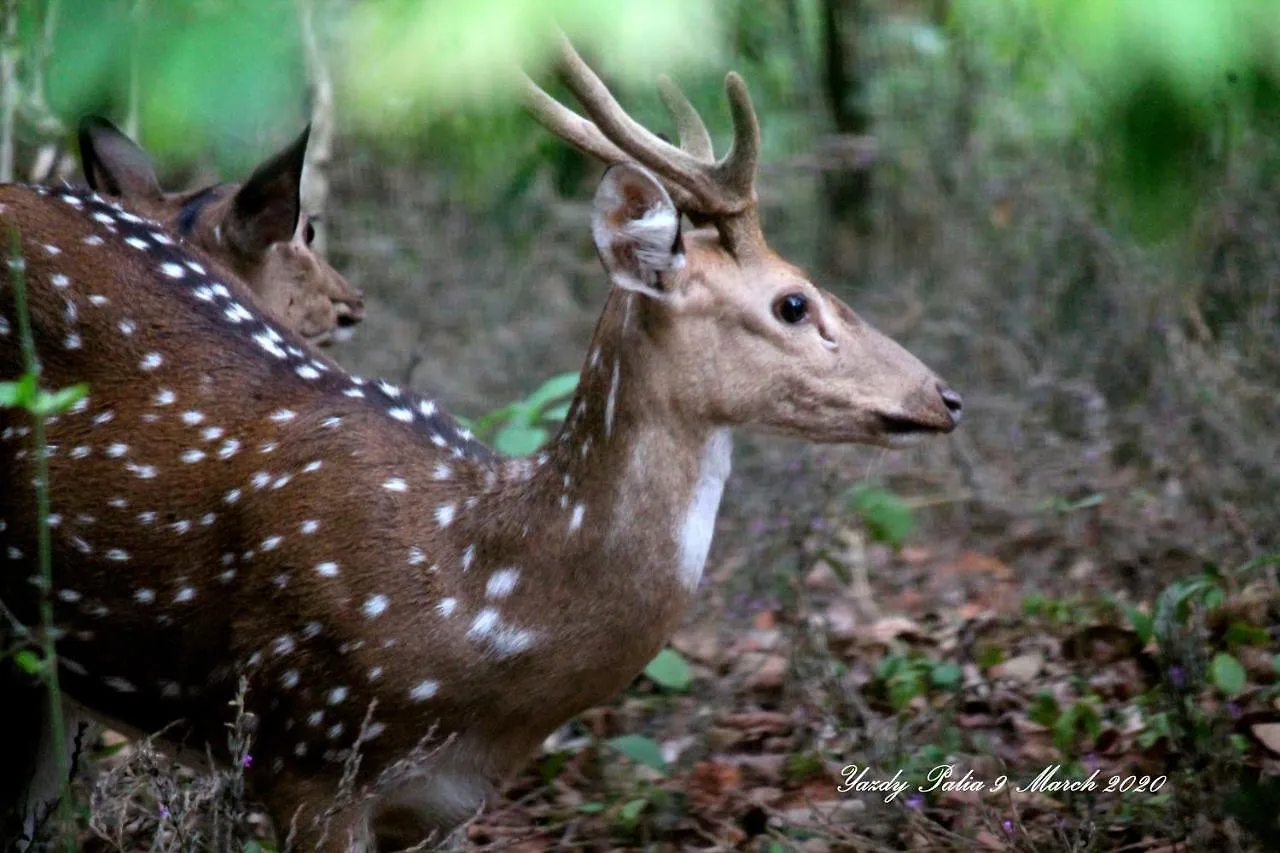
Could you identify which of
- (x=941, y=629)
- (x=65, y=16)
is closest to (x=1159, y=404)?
(x=941, y=629)

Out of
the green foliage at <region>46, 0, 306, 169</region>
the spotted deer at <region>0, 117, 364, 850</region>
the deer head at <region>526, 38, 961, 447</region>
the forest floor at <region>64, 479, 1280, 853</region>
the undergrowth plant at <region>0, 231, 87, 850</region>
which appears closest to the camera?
the green foliage at <region>46, 0, 306, 169</region>

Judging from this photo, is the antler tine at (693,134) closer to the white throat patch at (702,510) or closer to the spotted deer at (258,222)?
the white throat patch at (702,510)

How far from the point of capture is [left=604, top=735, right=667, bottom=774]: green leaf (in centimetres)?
495

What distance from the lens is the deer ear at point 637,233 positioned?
12.7 ft

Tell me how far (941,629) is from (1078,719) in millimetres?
1245

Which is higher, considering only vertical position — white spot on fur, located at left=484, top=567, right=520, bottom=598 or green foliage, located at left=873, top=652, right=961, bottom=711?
white spot on fur, located at left=484, top=567, right=520, bottom=598

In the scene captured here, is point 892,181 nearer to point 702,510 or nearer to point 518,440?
point 518,440

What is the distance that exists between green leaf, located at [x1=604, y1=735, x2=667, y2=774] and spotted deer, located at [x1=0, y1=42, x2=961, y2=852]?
3.12ft

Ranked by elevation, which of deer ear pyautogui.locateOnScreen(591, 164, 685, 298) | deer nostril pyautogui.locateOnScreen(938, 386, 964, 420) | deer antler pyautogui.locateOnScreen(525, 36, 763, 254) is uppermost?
deer antler pyautogui.locateOnScreen(525, 36, 763, 254)

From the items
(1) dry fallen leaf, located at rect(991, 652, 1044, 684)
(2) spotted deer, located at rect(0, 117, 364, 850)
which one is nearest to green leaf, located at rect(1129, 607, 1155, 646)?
(1) dry fallen leaf, located at rect(991, 652, 1044, 684)

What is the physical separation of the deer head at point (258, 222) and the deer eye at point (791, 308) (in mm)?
1839

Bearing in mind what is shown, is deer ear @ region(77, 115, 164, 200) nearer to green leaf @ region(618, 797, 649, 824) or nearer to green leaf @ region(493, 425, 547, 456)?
green leaf @ region(493, 425, 547, 456)

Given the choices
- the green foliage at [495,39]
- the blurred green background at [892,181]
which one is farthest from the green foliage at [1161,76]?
the green foliage at [495,39]

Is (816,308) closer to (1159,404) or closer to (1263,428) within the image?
(1263,428)
